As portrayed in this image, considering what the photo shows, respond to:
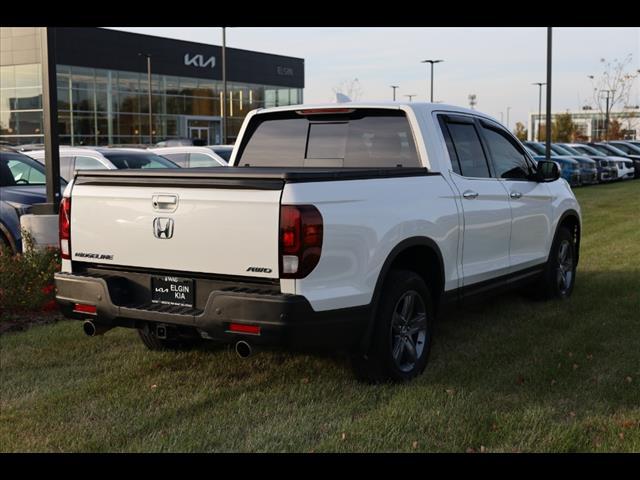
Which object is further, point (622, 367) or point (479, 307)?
point (479, 307)

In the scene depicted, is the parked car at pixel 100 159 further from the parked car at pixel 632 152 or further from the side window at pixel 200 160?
the parked car at pixel 632 152

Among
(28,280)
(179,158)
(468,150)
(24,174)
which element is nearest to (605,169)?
(179,158)

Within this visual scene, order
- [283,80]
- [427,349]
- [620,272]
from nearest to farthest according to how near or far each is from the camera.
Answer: [427,349]
[620,272]
[283,80]

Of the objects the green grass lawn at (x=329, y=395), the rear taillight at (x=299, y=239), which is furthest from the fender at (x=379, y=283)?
the rear taillight at (x=299, y=239)

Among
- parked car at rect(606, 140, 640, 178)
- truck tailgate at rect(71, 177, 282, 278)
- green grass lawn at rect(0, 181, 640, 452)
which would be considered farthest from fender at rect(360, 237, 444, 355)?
parked car at rect(606, 140, 640, 178)

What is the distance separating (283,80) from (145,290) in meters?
60.7

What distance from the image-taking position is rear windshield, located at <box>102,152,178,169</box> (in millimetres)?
13083

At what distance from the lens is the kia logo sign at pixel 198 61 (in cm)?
5542

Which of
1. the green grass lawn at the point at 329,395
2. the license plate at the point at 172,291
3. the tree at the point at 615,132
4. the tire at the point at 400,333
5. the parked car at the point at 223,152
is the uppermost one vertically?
the tree at the point at 615,132

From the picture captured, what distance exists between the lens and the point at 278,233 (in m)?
4.61

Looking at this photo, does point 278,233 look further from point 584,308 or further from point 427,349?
point 584,308

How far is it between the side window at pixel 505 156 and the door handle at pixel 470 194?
78 cm

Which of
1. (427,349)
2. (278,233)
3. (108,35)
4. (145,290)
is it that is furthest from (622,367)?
(108,35)

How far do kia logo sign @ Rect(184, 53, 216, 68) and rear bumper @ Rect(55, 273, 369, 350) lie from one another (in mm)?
52171
